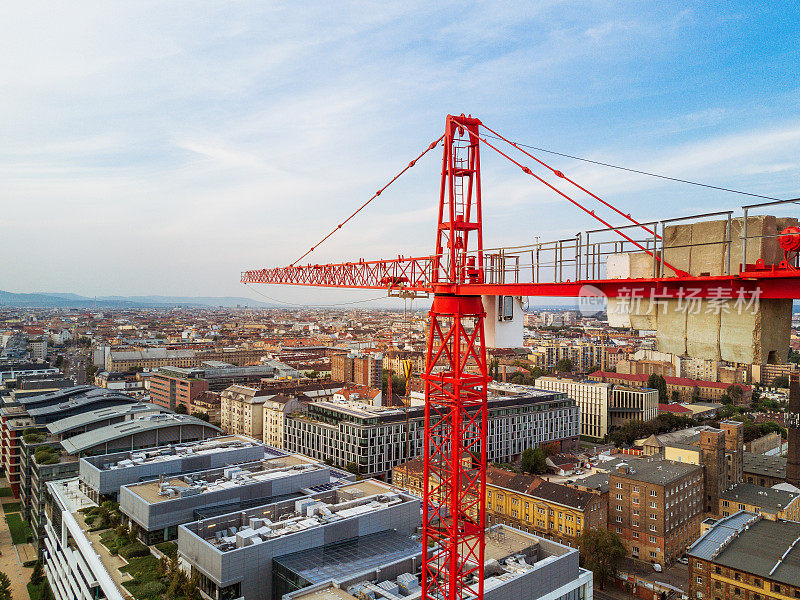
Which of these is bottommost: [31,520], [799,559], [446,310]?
[31,520]

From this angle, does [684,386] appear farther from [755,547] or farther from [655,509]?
[755,547]

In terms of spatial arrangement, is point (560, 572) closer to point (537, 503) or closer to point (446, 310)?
point (446, 310)

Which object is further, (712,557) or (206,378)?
(206,378)

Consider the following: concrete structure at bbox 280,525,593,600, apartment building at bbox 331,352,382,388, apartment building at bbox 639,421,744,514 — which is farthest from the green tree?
concrete structure at bbox 280,525,593,600

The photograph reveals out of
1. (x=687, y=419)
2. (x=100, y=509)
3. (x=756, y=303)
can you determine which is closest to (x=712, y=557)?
(x=756, y=303)

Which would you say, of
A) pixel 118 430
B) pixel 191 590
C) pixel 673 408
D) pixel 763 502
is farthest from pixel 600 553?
pixel 673 408

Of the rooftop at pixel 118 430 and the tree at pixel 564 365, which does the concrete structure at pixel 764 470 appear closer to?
the rooftop at pixel 118 430
